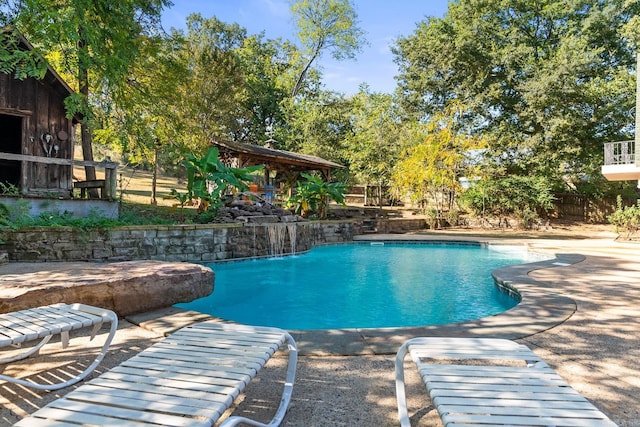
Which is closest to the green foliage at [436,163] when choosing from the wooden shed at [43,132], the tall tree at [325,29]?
the tall tree at [325,29]

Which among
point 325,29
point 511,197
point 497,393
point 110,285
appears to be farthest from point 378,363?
point 325,29

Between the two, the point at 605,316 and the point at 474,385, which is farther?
the point at 605,316

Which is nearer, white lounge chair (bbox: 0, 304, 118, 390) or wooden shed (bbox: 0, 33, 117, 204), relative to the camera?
white lounge chair (bbox: 0, 304, 118, 390)

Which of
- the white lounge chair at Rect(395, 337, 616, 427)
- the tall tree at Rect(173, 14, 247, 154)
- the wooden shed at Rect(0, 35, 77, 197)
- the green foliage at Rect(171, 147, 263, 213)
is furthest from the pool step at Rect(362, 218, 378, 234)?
the white lounge chair at Rect(395, 337, 616, 427)

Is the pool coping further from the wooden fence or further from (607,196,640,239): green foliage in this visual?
the wooden fence

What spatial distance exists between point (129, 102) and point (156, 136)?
88.7 inches

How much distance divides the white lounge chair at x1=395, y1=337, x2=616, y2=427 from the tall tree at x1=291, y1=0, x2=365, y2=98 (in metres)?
27.2

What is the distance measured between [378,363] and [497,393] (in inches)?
53.3

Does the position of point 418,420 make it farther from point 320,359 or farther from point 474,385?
point 320,359

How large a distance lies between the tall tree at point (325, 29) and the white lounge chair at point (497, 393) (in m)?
27.2

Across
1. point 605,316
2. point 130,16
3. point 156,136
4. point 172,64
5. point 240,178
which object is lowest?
point 605,316

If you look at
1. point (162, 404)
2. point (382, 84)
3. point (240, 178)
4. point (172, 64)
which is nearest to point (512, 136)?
point (382, 84)

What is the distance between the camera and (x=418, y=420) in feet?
7.32

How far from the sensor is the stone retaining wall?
7.11 meters
